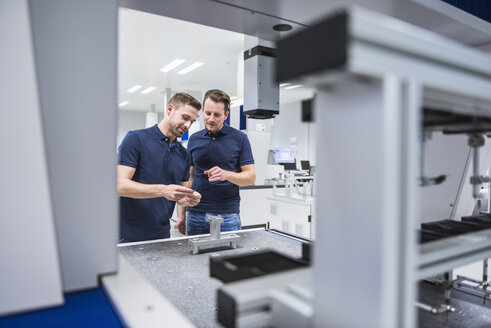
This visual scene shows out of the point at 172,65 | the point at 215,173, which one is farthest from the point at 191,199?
the point at 172,65

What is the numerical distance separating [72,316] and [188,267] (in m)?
0.53

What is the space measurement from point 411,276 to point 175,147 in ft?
5.71

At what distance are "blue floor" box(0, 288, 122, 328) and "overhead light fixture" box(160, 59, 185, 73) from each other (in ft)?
19.7

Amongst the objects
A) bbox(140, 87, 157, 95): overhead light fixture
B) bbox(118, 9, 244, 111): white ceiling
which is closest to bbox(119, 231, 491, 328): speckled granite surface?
bbox(118, 9, 244, 111): white ceiling

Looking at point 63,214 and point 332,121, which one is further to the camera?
point 63,214

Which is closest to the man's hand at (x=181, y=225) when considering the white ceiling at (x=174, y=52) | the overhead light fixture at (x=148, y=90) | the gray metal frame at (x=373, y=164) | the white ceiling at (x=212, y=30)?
the white ceiling at (x=212, y=30)

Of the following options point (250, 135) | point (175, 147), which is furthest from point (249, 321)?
point (250, 135)

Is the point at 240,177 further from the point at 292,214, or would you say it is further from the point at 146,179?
the point at 292,214

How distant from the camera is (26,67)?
0.70 metres

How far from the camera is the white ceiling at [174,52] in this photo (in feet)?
15.0

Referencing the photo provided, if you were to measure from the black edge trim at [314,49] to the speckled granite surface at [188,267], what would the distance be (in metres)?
0.56

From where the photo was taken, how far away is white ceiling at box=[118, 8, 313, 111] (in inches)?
180

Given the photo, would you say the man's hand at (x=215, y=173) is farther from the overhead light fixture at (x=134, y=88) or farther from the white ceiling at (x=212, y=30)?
the overhead light fixture at (x=134, y=88)

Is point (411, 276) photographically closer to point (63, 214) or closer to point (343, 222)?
point (343, 222)
